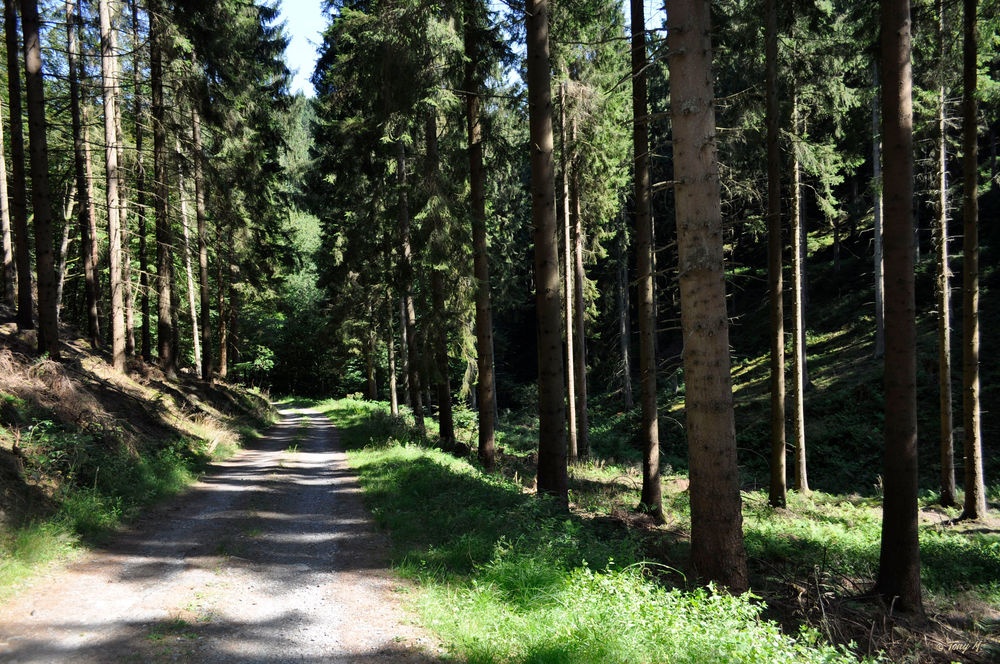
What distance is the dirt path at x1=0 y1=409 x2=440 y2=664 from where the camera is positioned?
4.25m

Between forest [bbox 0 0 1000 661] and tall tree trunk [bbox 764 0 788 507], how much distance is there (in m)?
0.06

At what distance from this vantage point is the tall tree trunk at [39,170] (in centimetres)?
1106

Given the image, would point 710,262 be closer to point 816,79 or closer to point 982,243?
point 816,79

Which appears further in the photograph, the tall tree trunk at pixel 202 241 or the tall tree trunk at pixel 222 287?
the tall tree trunk at pixel 222 287

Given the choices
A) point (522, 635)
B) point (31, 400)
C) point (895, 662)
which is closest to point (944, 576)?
point (895, 662)

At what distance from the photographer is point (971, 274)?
12180mm

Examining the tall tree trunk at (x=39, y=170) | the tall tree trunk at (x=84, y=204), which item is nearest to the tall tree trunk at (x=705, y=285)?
the tall tree trunk at (x=39, y=170)

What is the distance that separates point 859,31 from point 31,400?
15.8 metres

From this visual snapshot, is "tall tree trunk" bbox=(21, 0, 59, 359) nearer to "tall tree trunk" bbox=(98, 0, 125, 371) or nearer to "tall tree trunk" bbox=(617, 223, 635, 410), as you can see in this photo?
"tall tree trunk" bbox=(98, 0, 125, 371)

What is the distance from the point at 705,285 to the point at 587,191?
38.7ft

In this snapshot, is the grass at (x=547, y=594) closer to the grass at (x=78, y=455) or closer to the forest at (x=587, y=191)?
the forest at (x=587, y=191)

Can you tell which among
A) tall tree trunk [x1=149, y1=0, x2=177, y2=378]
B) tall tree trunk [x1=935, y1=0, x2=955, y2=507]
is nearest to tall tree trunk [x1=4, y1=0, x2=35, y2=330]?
tall tree trunk [x1=149, y1=0, x2=177, y2=378]

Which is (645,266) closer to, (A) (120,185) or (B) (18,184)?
(B) (18,184)

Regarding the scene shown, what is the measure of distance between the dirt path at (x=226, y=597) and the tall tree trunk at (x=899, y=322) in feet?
21.0
